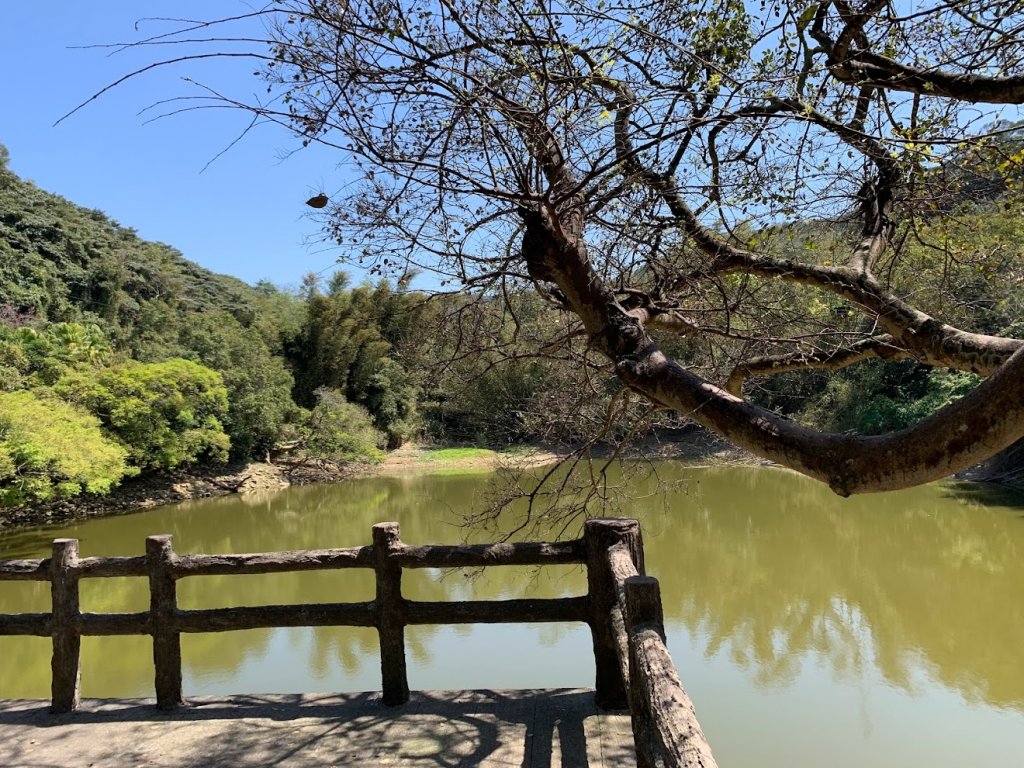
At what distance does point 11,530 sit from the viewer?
12.3 m

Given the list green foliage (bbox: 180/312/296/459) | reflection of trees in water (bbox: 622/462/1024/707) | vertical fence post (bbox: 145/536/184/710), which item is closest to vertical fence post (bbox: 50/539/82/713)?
vertical fence post (bbox: 145/536/184/710)

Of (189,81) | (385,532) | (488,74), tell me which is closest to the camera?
(189,81)

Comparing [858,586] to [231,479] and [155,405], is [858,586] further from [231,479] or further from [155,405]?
[231,479]

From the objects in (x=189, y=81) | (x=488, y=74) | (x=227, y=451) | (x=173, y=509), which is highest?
(x=488, y=74)

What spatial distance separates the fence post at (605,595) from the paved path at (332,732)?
95 millimetres

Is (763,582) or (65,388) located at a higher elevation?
(65,388)

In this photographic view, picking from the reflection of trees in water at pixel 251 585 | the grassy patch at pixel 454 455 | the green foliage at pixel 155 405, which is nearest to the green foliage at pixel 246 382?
the green foliage at pixel 155 405

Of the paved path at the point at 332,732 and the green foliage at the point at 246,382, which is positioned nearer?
the paved path at the point at 332,732

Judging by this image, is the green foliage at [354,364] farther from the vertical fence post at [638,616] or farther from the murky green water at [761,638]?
the vertical fence post at [638,616]

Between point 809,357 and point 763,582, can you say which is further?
point 763,582

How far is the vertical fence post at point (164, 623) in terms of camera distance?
3.08 meters

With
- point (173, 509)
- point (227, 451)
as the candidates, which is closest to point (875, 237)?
point (173, 509)

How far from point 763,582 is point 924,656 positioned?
2.42 metres

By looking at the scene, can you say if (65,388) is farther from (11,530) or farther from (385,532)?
(385,532)
